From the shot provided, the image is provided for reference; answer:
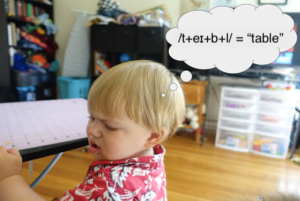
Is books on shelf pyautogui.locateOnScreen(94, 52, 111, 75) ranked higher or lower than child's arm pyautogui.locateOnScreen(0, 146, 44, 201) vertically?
higher

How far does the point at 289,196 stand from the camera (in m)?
0.52

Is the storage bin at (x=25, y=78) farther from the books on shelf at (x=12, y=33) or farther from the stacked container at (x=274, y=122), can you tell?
the stacked container at (x=274, y=122)

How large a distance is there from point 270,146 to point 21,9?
8.92 feet

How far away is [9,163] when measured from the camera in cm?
44

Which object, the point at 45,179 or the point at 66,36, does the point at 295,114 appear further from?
the point at 66,36

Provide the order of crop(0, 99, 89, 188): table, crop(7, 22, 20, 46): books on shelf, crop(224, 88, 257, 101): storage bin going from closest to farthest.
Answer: crop(0, 99, 89, 188): table
crop(224, 88, 257, 101): storage bin
crop(7, 22, 20, 46): books on shelf

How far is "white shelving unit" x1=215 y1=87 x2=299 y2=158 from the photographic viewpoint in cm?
175

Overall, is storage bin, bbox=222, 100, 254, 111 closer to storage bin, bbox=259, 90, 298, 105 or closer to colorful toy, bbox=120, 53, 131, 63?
storage bin, bbox=259, 90, 298, 105

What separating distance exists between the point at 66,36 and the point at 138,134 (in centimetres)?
261

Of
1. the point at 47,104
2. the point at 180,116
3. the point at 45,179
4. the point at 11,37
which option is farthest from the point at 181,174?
the point at 11,37

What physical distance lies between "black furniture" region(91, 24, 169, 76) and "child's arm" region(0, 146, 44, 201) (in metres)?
1.71

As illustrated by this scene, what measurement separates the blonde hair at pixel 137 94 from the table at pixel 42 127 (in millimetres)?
163

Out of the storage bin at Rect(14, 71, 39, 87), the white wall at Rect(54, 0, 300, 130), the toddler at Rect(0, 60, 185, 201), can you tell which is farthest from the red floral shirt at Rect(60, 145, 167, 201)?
the storage bin at Rect(14, 71, 39, 87)

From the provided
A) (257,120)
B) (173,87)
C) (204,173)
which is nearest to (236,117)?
(257,120)
